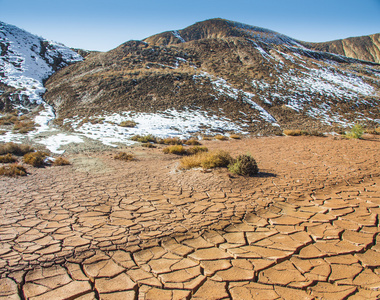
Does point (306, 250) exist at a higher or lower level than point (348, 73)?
lower

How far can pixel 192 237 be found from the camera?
3.71m

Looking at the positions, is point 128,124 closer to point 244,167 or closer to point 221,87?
point 221,87

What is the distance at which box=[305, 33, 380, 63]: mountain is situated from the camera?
73688 millimetres

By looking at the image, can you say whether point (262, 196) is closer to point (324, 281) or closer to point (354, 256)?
point (354, 256)

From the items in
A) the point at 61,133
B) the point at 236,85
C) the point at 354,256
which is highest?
the point at 236,85

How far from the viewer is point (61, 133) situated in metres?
16.2

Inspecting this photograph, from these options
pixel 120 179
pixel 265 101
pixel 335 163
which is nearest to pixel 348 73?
pixel 265 101

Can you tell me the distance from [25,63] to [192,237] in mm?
42621

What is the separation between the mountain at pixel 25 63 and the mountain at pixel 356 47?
230 feet

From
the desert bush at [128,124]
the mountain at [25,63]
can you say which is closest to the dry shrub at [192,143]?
the desert bush at [128,124]

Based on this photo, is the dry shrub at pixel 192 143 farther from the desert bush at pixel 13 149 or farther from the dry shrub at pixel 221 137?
the desert bush at pixel 13 149

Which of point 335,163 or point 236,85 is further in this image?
point 236,85

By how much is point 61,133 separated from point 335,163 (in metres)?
16.1

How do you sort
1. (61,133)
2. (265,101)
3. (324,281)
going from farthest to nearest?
(265,101)
(61,133)
(324,281)
